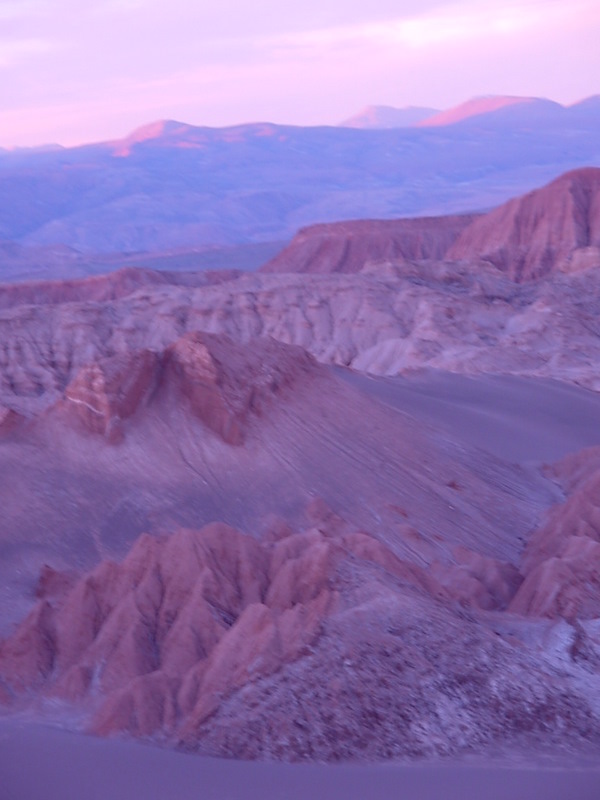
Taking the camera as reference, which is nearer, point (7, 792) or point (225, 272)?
point (7, 792)

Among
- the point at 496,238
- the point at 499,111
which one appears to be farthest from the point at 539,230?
the point at 499,111

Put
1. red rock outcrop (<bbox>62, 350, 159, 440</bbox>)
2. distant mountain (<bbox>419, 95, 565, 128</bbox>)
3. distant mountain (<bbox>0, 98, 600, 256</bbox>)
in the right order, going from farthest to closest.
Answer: distant mountain (<bbox>419, 95, 565, 128</bbox>) < distant mountain (<bbox>0, 98, 600, 256</bbox>) < red rock outcrop (<bbox>62, 350, 159, 440</bbox>)

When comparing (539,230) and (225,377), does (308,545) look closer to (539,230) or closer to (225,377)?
(225,377)

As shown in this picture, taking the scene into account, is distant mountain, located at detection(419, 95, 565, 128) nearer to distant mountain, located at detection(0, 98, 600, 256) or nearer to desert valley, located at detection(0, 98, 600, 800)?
distant mountain, located at detection(0, 98, 600, 256)

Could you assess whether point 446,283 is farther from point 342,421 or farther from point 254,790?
point 254,790

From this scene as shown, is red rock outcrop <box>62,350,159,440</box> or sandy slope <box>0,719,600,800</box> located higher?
red rock outcrop <box>62,350,159,440</box>

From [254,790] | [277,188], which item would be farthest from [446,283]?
[277,188]

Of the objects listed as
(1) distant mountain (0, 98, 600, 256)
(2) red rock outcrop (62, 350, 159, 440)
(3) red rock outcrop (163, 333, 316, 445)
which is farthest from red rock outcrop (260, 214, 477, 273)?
(2) red rock outcrop (62, 350, 159, 440)

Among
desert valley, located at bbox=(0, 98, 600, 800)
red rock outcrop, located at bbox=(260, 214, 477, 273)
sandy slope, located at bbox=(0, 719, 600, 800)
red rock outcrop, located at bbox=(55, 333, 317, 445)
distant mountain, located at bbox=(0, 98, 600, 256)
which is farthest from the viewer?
distant mountain, located at bbox=(0, 98, 600, 256)
